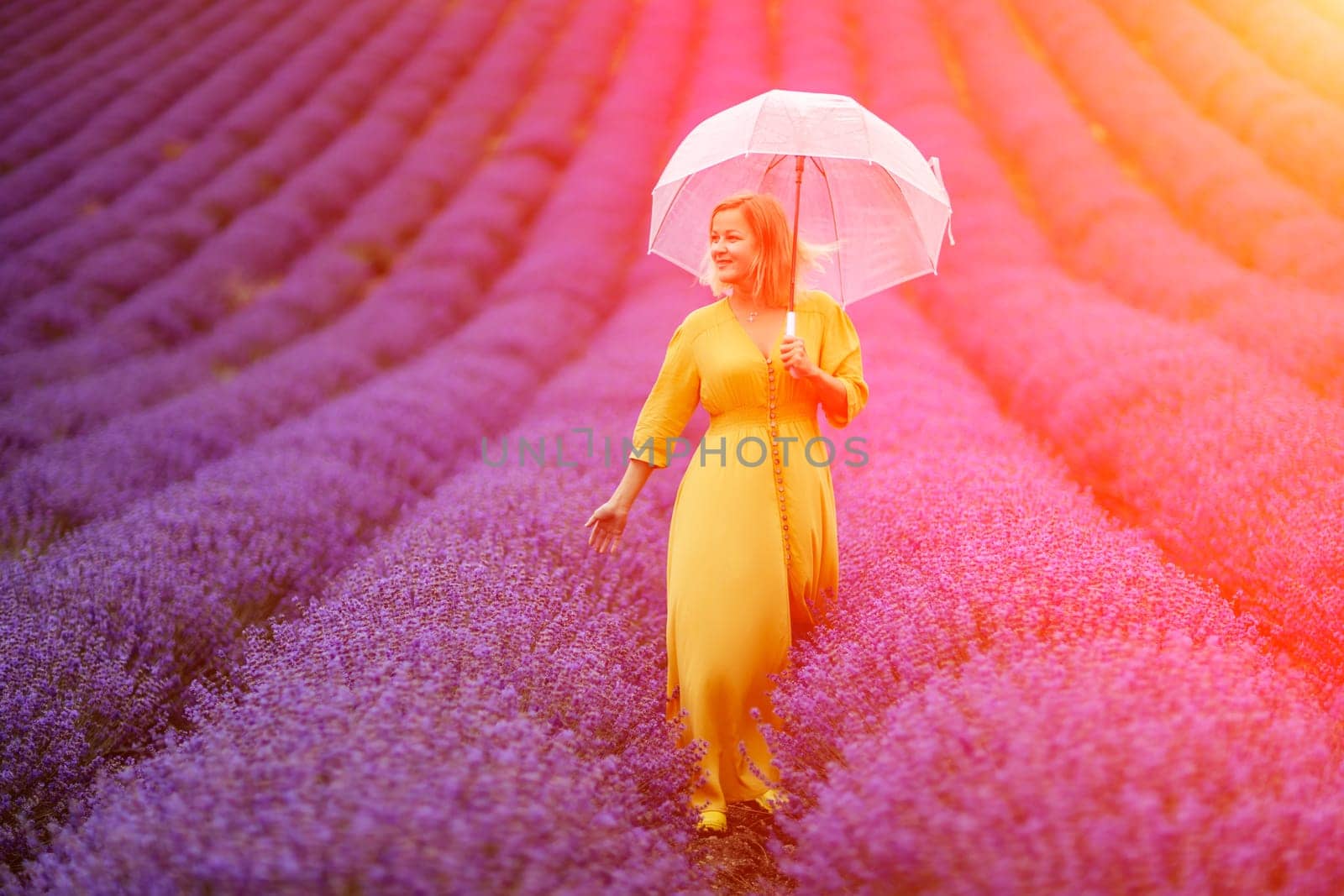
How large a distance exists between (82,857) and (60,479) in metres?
2.85

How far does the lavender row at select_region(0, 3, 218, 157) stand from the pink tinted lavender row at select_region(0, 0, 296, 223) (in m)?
0.06

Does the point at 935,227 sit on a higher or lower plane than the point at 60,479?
higher

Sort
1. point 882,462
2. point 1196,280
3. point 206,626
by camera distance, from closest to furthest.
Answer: point 206,626 < point 882,462 < point 1196,280

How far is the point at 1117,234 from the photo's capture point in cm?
651

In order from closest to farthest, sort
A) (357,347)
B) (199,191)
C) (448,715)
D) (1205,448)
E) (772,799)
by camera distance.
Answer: (448,715)
(772,799)
(1205,448)
(357,347)
(199,191)

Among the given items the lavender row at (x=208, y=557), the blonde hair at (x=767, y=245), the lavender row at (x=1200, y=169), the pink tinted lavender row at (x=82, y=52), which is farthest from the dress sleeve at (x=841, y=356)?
the pink tinted lavender row at (x=82, y=52)

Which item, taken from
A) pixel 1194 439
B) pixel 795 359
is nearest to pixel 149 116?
pixel 795 359

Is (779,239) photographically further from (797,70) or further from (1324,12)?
(1324,12)

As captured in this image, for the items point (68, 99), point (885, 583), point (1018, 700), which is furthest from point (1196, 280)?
point (68, 99)

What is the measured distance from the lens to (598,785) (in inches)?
62.0

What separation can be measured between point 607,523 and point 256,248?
6.74 m

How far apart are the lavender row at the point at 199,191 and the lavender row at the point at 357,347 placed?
138 centimetres

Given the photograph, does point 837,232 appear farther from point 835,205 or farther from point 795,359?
point 795,359

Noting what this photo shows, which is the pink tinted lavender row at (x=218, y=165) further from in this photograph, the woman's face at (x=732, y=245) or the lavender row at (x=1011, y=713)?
the lavender row at (x=1011, y=713)
